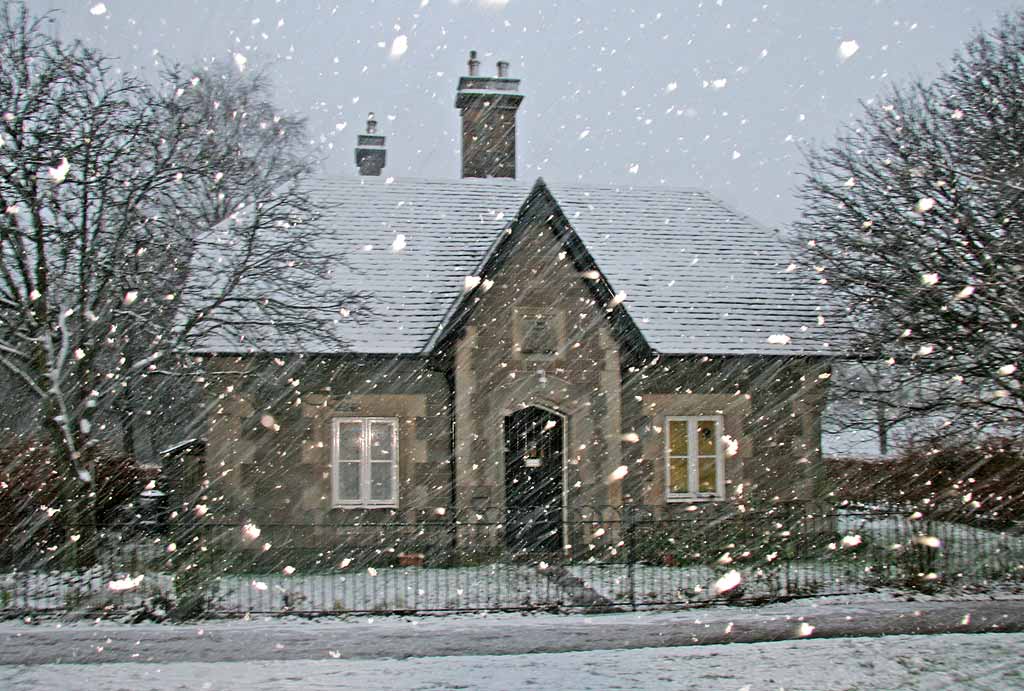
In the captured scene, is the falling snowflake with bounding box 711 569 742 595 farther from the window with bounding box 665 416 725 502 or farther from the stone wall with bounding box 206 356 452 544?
the stone wall with bounding box 206 356 452 544

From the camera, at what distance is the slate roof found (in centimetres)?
1683

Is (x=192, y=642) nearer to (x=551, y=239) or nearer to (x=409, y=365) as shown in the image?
(x=409, y=365)

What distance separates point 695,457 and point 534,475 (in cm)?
308

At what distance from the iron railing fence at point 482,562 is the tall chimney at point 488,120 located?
9.77m

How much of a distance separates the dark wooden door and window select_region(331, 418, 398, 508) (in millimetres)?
2102

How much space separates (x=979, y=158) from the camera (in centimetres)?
1498

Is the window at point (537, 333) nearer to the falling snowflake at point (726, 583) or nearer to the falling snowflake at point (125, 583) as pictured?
the falling snowflake at point (726, 583)

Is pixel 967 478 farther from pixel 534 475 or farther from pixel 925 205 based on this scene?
pixel 534 475

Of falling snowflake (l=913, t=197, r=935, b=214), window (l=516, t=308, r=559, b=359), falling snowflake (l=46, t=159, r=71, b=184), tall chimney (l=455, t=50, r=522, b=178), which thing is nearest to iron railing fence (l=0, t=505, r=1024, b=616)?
window (l=516, t=308, r=559, b=359)

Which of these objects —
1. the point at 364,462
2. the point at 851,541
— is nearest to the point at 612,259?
the point at 364,462

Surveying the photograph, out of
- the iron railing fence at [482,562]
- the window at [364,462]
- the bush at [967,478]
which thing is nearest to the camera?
the iron railing fence at [482,562]

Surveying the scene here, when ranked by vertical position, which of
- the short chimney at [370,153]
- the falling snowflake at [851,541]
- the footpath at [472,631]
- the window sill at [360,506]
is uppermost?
the short chimney at [370,153]

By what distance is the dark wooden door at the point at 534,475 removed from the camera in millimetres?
16219

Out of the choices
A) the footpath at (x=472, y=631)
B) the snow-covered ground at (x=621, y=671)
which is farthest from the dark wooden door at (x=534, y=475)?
the snow-covered ground at (x=621, y=671)
